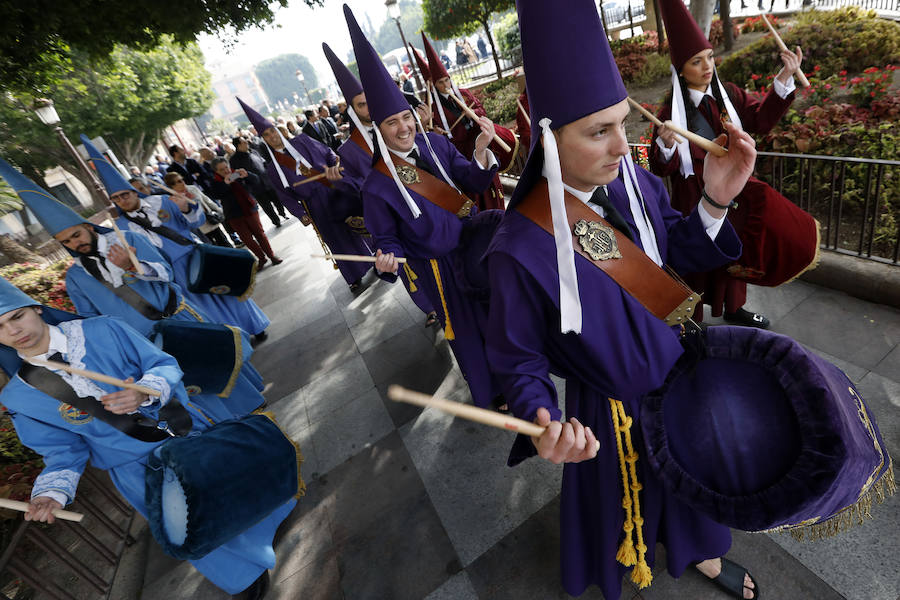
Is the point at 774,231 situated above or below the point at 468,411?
below

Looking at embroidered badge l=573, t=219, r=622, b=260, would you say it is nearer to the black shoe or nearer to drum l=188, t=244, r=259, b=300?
the black shoe

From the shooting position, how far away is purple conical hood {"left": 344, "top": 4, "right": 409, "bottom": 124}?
2920mm

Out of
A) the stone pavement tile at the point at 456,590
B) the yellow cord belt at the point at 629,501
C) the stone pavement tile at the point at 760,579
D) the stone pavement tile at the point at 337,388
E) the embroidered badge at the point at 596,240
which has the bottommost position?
the stone pavement tile at the point at 760,579

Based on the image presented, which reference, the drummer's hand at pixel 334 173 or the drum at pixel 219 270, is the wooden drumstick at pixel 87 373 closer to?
the drum at pixel 219 270

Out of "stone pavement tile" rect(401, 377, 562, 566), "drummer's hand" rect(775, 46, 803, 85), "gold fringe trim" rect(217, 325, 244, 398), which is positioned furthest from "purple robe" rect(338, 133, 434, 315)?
"drummer's hand" rect(775, 46, 803, 85)

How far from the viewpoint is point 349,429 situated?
4.01 metres

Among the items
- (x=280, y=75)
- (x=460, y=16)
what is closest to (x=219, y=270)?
(x=460, y=16)

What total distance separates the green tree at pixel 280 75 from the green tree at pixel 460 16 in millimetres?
116103

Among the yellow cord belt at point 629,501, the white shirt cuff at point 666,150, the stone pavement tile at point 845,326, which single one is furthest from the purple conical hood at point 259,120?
the stone pavement tile at point 845,326

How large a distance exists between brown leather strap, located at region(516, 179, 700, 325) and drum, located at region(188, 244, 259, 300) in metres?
4.34

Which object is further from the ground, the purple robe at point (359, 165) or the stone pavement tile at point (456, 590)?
the purple robe at point (359, 165)

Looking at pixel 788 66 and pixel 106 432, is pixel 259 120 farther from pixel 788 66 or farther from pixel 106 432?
pixel 788 66

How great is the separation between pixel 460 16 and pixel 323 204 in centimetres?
1675

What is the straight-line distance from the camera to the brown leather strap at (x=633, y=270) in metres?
1.52
